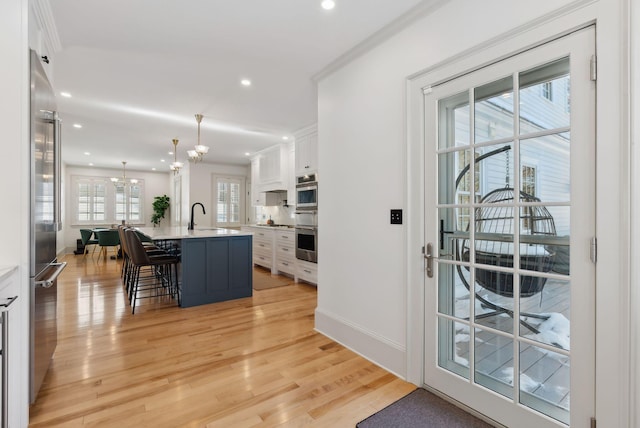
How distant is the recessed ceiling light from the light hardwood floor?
2.63m

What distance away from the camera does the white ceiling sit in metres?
2.19

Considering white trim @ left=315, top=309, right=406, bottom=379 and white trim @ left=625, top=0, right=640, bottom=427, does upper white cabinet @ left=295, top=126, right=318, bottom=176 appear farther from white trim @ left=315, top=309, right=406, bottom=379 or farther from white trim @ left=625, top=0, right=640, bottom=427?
white trim @ left=625, top=0, right=640, bottom=427

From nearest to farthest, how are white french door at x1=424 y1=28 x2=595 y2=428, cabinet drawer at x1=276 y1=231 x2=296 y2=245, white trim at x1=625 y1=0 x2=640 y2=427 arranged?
white trim at x1=625 y1=0 x2=640 y2=427
white french door at x1=424 y1=28 x2=595 y2=428
cabinet drawer at x1=276 y1=231 x2=296 y2=245

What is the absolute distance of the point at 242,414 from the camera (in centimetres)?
179

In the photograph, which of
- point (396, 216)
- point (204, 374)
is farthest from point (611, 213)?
point (204, 374)

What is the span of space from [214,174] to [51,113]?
6590mm

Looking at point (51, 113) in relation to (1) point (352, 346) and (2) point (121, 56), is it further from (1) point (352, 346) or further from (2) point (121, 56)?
(1) point (352, 346)

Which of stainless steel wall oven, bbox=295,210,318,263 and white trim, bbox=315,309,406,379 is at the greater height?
stainless steel wall oven, bbox=295,210,318,263

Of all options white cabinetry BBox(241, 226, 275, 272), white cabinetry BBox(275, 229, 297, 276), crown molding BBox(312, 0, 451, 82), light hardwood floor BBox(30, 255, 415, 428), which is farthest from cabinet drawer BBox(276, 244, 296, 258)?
crown molding BBox(312, 0, 451, 82)

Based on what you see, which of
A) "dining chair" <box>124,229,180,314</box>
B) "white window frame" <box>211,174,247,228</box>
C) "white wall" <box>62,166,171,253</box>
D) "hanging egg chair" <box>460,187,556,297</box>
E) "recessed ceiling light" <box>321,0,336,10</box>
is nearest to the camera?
"hanging egg chair" <box>460,187,556,297</box>

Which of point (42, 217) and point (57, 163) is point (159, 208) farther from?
point (42, 217)

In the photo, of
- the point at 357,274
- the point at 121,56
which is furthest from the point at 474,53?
the point at 121,56

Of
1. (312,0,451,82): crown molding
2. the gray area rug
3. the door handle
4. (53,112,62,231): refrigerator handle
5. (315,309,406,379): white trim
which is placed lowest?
the gray area rug

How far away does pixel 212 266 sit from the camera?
13.1 ft
